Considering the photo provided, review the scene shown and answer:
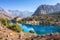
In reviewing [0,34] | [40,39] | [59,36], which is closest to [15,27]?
[0,34]

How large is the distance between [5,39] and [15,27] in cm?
1280

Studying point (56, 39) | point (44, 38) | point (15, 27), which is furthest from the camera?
point (15, 27)

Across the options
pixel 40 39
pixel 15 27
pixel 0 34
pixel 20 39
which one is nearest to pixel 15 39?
pixel 20 39

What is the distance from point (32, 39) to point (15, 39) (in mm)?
3251

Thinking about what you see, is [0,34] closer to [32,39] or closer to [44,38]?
[32,39]

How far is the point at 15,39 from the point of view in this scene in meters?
28.8

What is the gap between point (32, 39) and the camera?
94.9 feet

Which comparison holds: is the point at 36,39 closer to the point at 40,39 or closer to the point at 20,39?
the point at 40,39

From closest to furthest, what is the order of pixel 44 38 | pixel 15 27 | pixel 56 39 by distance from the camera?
pixel 56 39 → pixel 44 38 → pixel 15 27

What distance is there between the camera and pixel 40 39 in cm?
2739

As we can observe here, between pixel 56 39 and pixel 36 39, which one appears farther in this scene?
pixel 36 39

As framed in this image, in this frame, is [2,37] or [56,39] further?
[2,37]

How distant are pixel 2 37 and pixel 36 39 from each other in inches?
249

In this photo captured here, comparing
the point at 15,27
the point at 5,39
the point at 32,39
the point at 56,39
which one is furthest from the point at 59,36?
the point at 15,27
